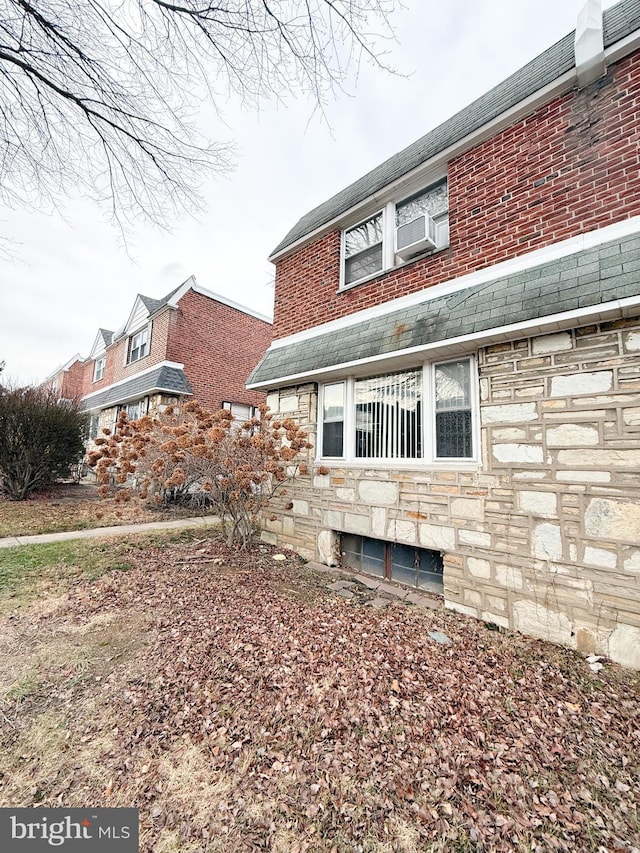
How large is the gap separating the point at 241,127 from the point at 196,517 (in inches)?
326

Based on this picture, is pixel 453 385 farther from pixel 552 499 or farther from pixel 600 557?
pixel 600 557

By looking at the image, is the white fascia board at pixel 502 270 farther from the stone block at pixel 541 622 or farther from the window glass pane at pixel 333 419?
the stone block at pixel 541 622

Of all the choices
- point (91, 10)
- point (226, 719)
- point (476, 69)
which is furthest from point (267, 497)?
point (476, 69)

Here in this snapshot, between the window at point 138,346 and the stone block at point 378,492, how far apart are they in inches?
469

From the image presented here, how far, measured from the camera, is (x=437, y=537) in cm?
443

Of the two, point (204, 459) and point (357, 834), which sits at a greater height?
point (204, 459)

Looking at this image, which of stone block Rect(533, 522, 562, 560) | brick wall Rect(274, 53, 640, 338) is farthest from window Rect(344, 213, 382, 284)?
stone block Rect(533, 522, 562, 560)

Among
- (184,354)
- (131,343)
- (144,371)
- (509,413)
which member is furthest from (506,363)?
(131,343)

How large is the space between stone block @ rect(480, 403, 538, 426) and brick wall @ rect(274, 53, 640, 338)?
71.3 inches

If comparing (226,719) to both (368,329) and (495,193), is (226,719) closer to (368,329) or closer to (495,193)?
(368,329)

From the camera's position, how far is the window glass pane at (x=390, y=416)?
4.99m

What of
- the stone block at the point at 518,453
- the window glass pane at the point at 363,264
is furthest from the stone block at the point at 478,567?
the window glass pane at the point at 363,264

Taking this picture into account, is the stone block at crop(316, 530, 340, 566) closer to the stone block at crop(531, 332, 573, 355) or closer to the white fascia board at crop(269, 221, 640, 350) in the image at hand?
the white fascia board at crop(269, 221, 640, 350)

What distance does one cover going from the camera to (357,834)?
1813mm
